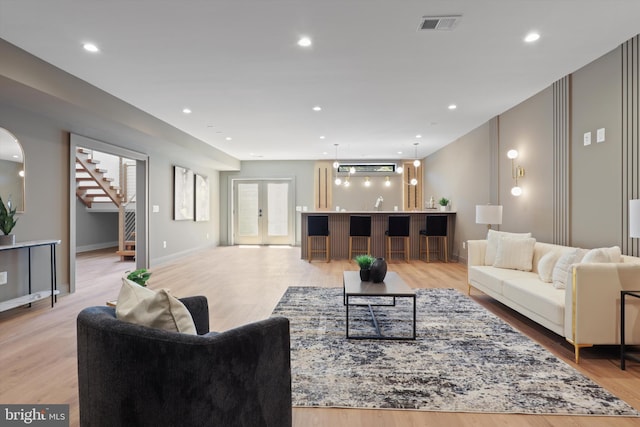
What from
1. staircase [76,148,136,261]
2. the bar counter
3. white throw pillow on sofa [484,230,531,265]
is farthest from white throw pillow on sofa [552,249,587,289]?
staircase [76,148,136,261]

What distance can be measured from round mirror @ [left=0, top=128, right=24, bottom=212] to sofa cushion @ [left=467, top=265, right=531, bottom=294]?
5.52 metres

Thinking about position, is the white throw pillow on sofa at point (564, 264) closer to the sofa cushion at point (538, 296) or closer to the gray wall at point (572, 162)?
the sofa cushion at point (538, 296)

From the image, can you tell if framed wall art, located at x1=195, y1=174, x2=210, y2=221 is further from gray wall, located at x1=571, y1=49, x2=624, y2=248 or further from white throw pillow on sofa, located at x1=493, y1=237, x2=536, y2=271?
gray wall, located at x1=571, y1=49, x2=624, y2=248

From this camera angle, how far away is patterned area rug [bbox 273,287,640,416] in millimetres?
1971

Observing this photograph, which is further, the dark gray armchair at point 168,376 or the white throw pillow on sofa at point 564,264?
the white throw pillow on sofa at point 564,264

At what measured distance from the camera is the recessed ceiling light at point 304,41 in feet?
9.77

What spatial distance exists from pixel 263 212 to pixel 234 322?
7101 millimetres

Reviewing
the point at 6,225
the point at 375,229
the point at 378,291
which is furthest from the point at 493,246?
the point at 6,225

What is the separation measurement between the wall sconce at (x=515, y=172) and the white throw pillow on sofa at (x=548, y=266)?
1.57m

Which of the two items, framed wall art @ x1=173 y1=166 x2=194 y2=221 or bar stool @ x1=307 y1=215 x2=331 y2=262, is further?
framed wall art @ x1=173 y1=166 x2=194 y2=221

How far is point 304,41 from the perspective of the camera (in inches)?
119

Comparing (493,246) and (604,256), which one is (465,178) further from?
(604,256)

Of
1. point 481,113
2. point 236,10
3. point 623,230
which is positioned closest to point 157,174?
point 236,10

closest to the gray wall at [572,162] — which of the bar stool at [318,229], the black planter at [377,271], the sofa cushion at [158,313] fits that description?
the black planter at [377,271]
